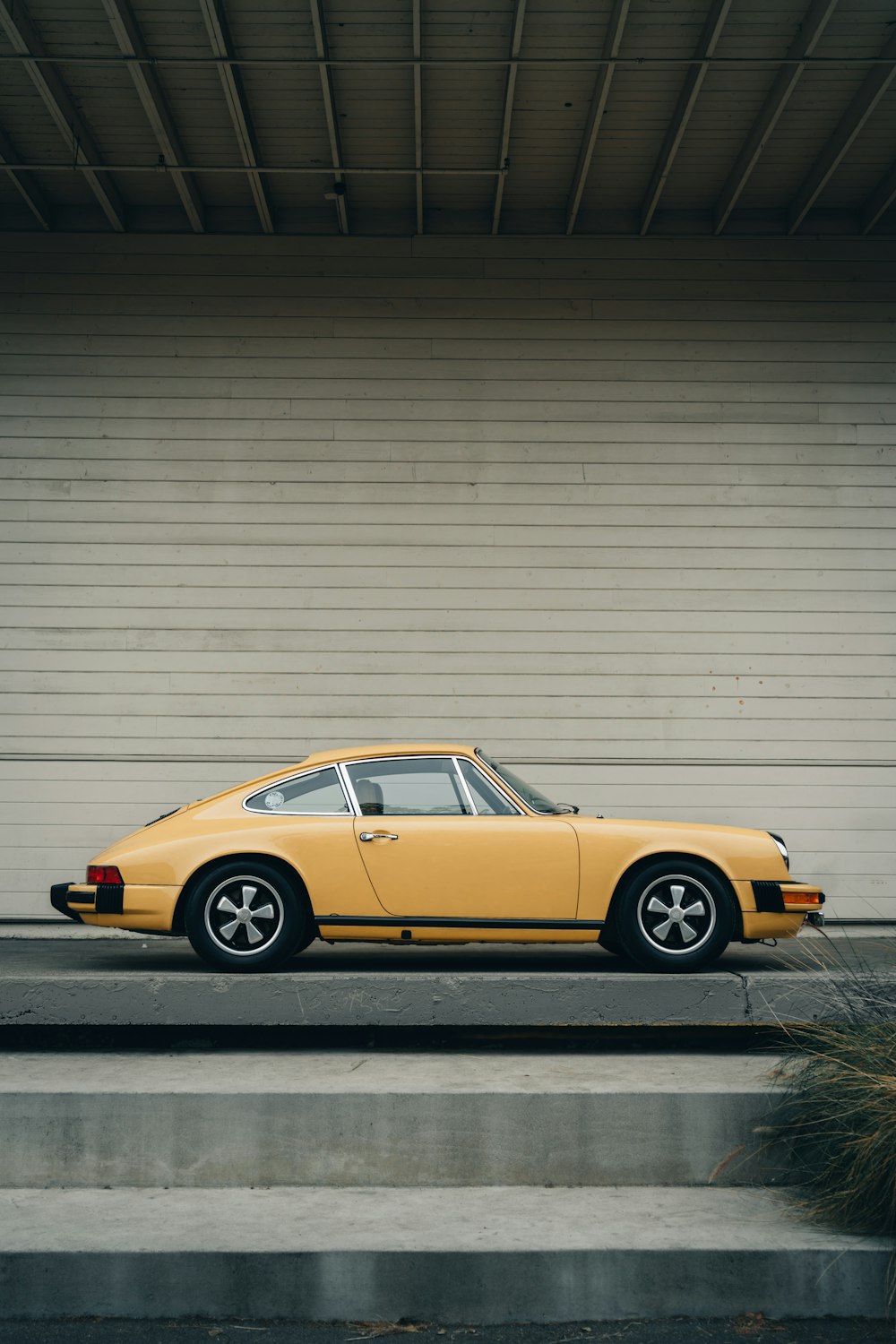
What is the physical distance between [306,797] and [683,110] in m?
6.50

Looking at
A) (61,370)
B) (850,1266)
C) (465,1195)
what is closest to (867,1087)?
(850,1266)

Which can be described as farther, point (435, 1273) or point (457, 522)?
point (457, 522)

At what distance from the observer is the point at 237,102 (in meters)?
8.58

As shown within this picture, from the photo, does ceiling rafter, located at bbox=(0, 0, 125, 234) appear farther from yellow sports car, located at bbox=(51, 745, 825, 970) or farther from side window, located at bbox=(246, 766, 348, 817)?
yellow sports car, located at bbox=(51, 745, 825, 970)

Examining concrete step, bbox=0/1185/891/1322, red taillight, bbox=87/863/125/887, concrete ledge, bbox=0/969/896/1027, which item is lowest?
concrete step, bbox=0/1185/891/1322

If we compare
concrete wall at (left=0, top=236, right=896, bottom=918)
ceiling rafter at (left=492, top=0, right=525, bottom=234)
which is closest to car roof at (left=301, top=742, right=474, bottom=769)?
concrete wall at (left=0, top=236, right=896, bottom=918)

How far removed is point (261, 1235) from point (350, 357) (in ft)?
25.6

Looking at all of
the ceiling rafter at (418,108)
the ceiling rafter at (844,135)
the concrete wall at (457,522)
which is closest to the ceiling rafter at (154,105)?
the concrete wall at (457,522)

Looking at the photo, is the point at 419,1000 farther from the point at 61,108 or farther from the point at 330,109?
Answer: the point at 61,108

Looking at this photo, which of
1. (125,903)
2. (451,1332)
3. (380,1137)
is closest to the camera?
(451,1332)

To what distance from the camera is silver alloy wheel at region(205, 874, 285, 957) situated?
548 centimetres

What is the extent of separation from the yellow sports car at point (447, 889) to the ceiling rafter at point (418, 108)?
5.90 metres

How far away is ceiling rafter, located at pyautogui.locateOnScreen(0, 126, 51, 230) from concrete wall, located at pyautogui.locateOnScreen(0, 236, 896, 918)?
0.93 ft

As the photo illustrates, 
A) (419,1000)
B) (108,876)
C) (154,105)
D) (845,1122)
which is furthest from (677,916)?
Result: (154,105)
